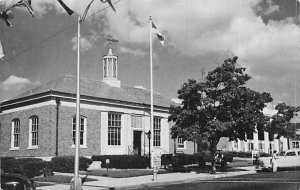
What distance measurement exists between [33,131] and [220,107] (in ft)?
50.7

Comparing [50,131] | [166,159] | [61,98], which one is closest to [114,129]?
[166,159]

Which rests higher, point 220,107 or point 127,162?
point 220,107

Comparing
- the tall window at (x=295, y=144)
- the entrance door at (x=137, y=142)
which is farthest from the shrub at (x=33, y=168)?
the tall window at (x=295, y=144)

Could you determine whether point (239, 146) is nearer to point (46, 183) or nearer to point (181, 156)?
point (181, 156)

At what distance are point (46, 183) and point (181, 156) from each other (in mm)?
15113

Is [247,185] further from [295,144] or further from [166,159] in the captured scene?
→ [295,144]

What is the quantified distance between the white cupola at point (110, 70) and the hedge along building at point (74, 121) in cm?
53

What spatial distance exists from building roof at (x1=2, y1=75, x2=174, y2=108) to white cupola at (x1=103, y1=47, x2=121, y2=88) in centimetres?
76

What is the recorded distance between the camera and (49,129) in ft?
101

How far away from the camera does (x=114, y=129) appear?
35.5 metres

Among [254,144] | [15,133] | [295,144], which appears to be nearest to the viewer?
[15,133]

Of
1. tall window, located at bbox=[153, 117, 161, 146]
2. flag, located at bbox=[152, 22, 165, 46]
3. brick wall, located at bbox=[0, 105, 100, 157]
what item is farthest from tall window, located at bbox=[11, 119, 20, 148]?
flag, located at bbox=[152, 22, 165, 46]

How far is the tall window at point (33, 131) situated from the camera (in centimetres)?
3225

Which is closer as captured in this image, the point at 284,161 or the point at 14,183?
the point at 14,183
